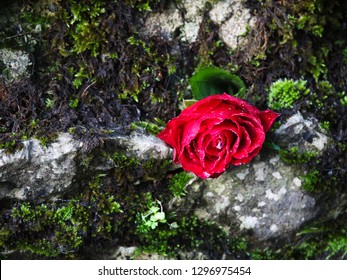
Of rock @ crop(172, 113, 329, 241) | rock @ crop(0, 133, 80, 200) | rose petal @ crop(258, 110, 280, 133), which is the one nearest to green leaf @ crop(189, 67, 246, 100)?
rose petal @ crop(258, 110, 280, 133)

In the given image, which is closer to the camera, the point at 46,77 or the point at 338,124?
the point at 46,77

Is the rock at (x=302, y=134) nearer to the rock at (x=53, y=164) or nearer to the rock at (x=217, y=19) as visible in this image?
the rock at (x=217, y=19)

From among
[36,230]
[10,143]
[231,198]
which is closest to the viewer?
[10,143]

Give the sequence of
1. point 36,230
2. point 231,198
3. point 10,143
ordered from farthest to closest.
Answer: point 231,198 → point 36,230 → point 10,143

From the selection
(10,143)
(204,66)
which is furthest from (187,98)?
(10,143)

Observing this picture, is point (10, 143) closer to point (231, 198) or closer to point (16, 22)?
point (16, 22)

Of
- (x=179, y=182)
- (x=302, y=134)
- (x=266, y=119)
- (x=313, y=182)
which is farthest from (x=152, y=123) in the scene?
(x=313, y=182)

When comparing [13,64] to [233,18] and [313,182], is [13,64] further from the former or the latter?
[313,182]


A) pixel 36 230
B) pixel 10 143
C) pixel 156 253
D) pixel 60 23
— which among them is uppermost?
→ pixel 60 23
